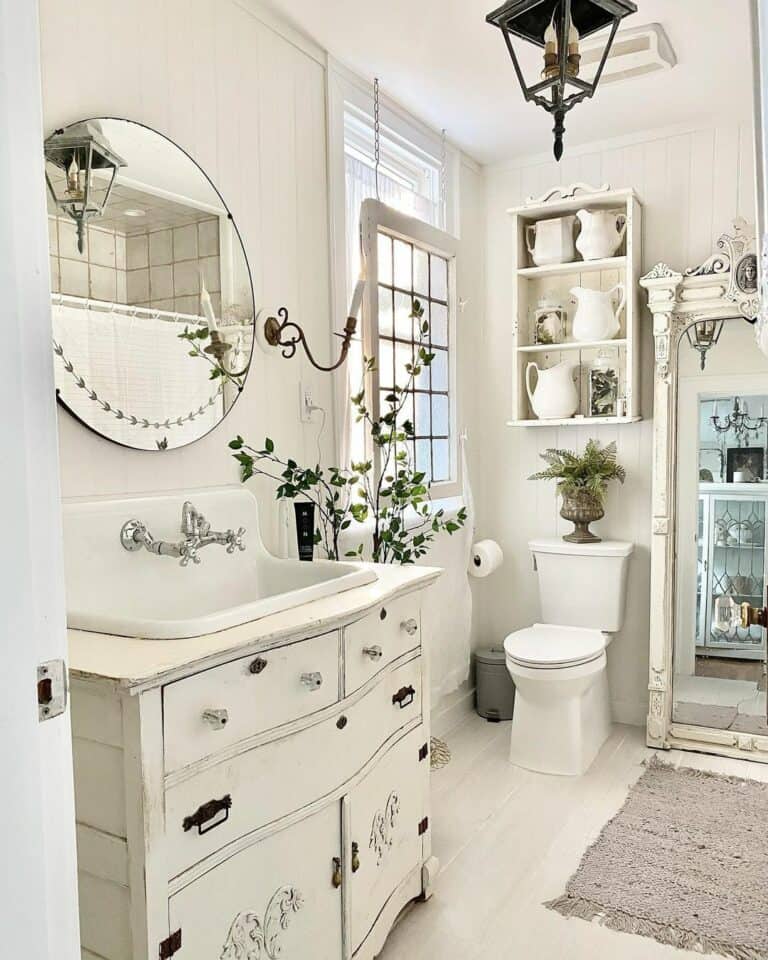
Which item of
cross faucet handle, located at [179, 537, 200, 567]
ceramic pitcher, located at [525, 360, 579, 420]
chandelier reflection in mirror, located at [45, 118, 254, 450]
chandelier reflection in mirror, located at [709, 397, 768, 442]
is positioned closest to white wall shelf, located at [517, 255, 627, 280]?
ceramic pitcher, located at [525, 360, 579, 420]

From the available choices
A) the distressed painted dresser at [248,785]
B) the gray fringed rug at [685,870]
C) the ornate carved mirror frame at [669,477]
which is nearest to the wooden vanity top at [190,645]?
the distressed painted dresser at [248,785]

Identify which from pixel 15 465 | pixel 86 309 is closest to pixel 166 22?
pixel 86 309

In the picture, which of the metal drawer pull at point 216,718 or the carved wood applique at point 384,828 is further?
the carved wood applique at point 384,828

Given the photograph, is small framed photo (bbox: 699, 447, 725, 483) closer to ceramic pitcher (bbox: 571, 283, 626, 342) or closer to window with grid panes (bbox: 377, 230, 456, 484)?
ceramic pitcher (bbox: 571, 283, 626, 342)

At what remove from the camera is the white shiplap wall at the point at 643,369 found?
312 cm

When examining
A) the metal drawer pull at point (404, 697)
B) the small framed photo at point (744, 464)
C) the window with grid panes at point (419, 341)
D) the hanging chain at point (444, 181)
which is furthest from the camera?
the hanging chain at point (444, 181)

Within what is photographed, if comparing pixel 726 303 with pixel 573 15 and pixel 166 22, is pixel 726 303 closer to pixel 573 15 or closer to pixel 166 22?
pixel 573 15

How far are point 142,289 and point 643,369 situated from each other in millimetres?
2207

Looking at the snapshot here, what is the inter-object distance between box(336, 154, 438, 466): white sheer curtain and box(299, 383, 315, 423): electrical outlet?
5.7 inches

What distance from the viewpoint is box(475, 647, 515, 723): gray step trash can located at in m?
3.42

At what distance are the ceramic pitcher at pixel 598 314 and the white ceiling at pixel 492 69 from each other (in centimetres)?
67

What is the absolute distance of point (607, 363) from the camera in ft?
10.9

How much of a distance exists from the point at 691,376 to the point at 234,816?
2.50 metres

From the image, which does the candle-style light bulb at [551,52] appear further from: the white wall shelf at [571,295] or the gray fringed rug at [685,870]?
the gray fringed rug at [685,870]
